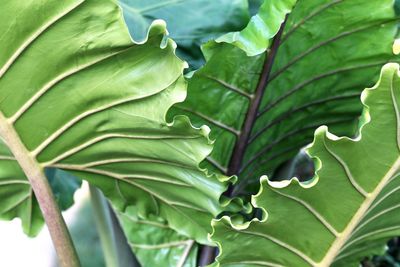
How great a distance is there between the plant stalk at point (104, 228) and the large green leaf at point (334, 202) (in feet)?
1.17

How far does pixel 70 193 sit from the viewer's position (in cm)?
104

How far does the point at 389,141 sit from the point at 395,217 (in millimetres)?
154

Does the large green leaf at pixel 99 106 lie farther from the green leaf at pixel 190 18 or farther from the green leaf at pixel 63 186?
the green leaf at pixel 63 186

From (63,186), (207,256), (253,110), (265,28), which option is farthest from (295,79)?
(63,186)

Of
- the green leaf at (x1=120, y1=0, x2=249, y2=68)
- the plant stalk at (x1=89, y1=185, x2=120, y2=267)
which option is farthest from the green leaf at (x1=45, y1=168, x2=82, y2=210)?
the green leaf at (x1=120, y1=0, x2=249, y2=68)

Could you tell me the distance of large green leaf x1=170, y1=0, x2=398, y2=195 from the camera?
2.28 ft

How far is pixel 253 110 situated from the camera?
767 millimetres

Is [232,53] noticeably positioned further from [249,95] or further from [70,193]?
[70,193]

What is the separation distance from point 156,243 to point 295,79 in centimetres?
36

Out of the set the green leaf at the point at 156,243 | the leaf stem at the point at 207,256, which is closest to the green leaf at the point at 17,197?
the green leaf at the point at 156,243

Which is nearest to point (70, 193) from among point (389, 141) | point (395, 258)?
point (389, 141)

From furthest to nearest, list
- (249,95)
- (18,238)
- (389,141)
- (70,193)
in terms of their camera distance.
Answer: (18,238) < (70,193) < (249,95) < (389,141)

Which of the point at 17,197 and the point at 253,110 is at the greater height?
the point at 253,110

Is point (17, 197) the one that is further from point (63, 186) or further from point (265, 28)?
point (265, 28)
